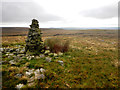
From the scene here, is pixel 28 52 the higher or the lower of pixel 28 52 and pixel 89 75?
the higher

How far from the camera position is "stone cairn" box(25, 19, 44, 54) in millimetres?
8551

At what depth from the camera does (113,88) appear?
14.7 feet

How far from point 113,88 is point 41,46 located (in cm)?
767

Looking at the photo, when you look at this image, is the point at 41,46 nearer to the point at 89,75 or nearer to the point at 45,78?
the point at 45,78

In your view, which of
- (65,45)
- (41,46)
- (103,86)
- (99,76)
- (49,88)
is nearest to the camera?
(49,88)

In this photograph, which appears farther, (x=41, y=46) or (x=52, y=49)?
(x=52, y=49)

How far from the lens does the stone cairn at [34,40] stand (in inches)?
337

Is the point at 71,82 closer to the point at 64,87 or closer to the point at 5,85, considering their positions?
the point at 64,87

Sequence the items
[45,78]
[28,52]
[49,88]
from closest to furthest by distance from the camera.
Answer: [49,88]
[45,78]
[28,52]

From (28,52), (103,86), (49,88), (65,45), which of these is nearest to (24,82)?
(49,88)

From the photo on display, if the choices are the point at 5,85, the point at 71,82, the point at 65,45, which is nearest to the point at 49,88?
the point at 71,82

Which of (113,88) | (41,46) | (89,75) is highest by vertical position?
(41,46)

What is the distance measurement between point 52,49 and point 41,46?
157cm

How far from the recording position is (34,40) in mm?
8672
